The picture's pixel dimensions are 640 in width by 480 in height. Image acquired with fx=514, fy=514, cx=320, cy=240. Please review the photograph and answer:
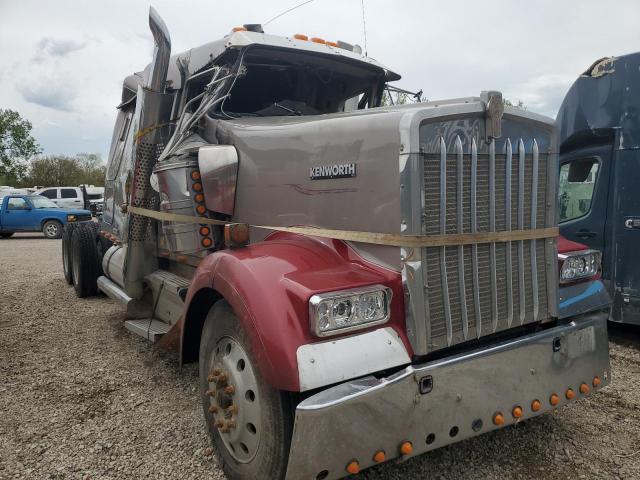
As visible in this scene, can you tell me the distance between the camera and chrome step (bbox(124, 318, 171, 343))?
13.2 ft

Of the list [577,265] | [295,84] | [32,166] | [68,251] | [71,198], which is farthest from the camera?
[32,166]

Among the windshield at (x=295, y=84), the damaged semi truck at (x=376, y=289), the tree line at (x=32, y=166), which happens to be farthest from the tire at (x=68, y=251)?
the tree line at (x=32, y=166)

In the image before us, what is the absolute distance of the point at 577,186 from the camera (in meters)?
5.93

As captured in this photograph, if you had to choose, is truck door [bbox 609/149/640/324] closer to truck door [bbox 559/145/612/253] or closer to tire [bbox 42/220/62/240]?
truck door [bbox 559/145/612/253]

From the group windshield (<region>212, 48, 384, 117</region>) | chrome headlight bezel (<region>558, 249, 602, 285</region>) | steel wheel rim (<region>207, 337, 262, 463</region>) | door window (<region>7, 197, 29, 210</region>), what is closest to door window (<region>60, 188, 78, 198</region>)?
door window (<region>7, 197, 29, 210</region>)

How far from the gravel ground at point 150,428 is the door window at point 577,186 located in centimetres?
158

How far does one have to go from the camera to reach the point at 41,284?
27.7 ft

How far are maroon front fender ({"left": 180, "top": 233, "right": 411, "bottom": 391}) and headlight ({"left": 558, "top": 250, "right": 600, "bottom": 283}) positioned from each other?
123 centimetres

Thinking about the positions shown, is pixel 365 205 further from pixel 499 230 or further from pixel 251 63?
pixel 251 63

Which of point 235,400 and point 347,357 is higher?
point 347,357

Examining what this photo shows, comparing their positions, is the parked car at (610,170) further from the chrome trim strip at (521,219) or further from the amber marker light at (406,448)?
the amber marker light at (406,448)

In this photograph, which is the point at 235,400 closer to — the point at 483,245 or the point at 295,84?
the point at 483,245

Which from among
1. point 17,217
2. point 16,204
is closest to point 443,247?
point 17,217

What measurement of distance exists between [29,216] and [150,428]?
62.9 feet
